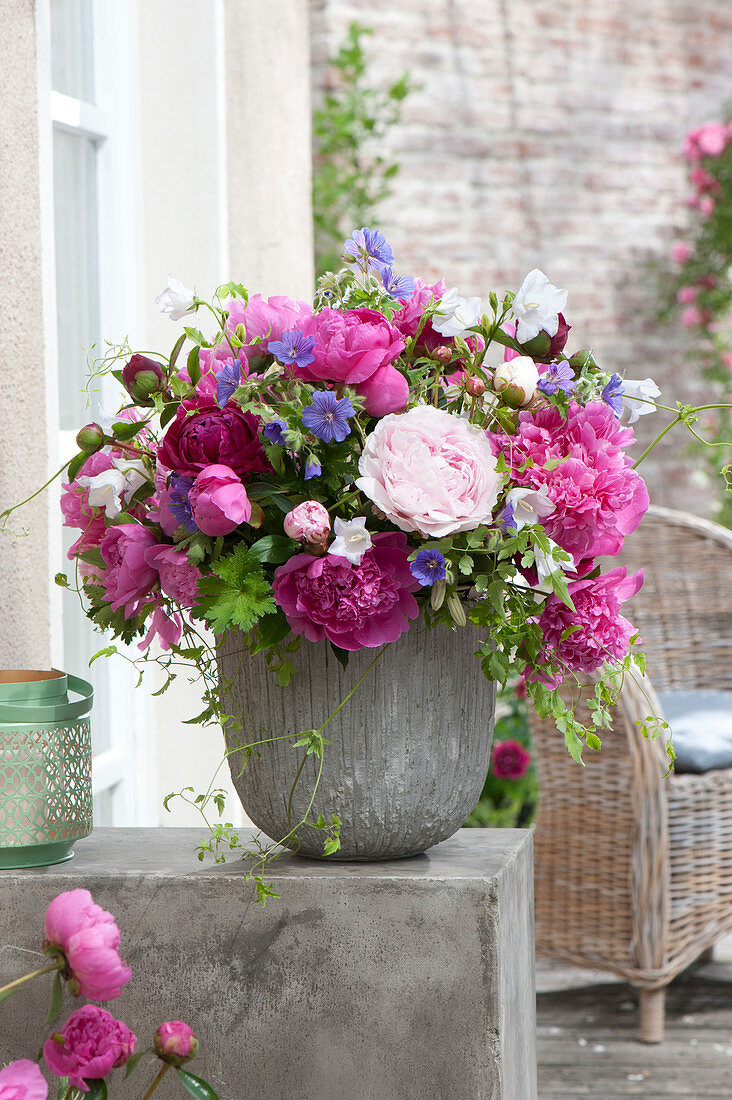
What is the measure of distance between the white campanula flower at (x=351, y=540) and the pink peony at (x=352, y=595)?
1 cm

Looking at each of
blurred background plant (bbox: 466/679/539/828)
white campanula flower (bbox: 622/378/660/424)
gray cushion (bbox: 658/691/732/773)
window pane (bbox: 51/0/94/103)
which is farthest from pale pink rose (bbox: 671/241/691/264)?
white campanula flower (bbox: 622/378/660/424)

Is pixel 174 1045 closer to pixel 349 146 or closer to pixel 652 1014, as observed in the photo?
pixel 652 1014

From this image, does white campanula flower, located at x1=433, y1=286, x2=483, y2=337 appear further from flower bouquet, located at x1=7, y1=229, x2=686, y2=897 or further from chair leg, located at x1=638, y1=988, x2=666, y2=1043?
chair leg, located at x1=638, y1=988, x2=666, y2=1043

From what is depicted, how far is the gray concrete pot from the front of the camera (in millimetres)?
926

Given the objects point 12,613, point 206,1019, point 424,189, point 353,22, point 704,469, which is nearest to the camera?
point 206,1019

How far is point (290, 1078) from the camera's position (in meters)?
0.93

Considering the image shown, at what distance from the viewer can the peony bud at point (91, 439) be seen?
3.04 feet

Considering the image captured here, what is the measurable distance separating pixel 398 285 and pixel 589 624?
1.01 ft

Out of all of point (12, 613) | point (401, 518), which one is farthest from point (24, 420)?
point (401, 518)

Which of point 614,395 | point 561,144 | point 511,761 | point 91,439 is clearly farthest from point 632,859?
point 561,144

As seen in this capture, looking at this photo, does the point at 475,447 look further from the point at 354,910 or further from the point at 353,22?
the point at 353,22

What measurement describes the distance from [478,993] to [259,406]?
0.48m

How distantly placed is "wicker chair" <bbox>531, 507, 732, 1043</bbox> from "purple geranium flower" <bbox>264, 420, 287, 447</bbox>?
1513 millimetres

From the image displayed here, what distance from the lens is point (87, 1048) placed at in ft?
2.38
